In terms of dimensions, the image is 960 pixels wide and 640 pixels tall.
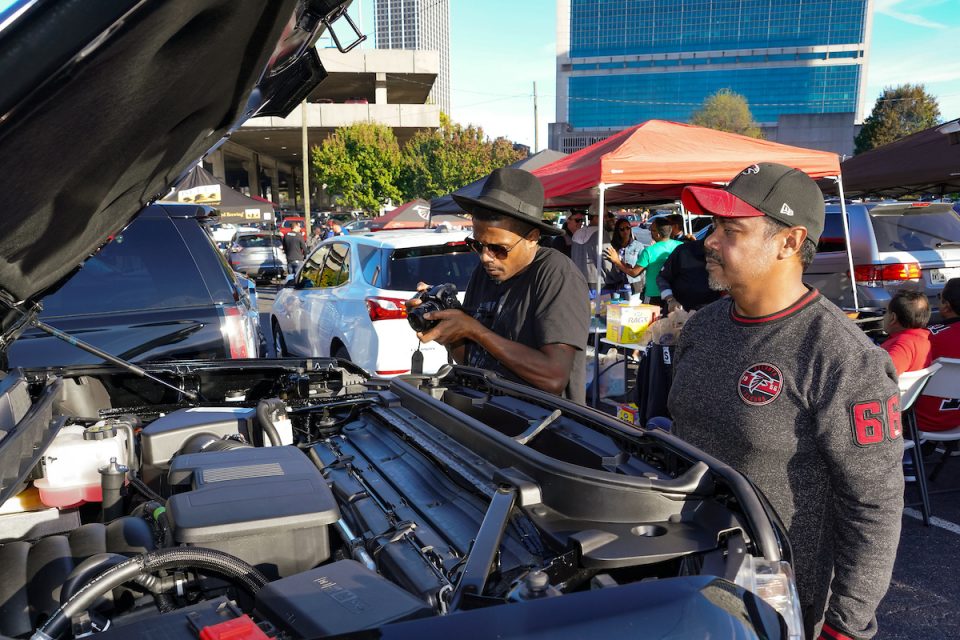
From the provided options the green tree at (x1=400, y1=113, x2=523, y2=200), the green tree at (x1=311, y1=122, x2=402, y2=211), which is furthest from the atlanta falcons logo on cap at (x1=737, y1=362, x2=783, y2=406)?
the green tree at (x1=311, y1=122, x2=402, y2=211)

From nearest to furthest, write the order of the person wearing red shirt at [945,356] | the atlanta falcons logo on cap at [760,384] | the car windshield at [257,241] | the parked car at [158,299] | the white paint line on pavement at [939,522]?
1. the atlanta falcons logo on cap at [760,384]
2. the parked car at [158,299]
3. the white paint line on pavement at [939,522]
4. the person wearing red shirt at [945,356]
5. the car windshield at [257,241]

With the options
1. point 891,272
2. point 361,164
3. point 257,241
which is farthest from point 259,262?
point 361,164

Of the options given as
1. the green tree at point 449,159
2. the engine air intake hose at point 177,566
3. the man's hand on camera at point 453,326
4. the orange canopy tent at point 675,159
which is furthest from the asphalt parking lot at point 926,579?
the green tree at point 449,159

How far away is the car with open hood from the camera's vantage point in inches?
39.7

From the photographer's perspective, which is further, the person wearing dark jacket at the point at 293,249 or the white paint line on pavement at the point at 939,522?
the person wearing dark jacket at the point at 293,249

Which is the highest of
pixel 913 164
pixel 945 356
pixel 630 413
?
pixel 913 164

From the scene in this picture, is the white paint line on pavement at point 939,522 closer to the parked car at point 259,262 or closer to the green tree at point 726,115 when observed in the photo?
the parked car at point 259,262

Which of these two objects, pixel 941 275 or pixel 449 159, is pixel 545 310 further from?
pixel 449 159

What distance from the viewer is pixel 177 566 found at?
1.33m

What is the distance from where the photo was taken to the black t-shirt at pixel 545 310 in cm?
270

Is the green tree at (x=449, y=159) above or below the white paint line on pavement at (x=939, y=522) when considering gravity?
above

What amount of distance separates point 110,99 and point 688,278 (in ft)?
20.5

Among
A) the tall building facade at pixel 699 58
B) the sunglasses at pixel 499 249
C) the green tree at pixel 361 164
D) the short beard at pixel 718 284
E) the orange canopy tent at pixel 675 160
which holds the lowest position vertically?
the short beard at pixel 718 284

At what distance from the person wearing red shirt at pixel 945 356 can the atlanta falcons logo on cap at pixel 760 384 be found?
367 centimetres
